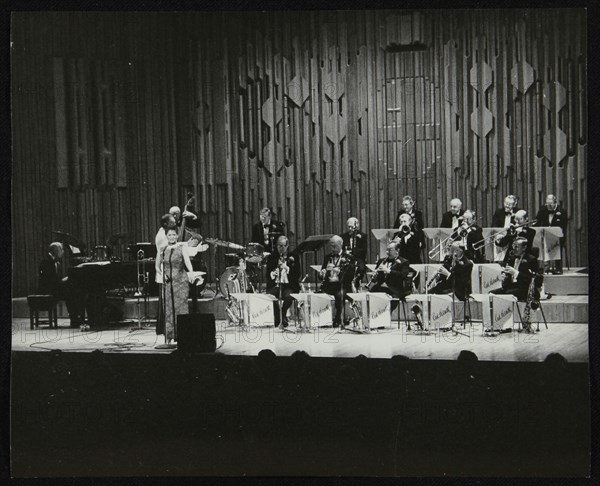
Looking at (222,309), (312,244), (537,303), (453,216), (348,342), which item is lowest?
(348,342)

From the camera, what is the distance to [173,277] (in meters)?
7.91

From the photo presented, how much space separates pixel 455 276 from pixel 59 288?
3.88 m

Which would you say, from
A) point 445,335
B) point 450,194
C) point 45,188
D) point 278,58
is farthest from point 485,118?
point 45,188

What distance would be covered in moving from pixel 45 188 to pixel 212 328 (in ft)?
14.5

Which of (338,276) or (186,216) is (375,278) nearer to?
(338,276)

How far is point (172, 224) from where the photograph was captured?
7840 millimetres

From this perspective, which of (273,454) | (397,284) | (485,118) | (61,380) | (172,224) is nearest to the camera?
(273,454)

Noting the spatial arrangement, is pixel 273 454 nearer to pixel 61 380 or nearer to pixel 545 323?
pixel 61 380

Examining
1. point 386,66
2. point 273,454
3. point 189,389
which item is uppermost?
point 386,66

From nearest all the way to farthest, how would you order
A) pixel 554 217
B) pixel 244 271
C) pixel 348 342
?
pixel 348 342 → pixel 244 271 → pixel 554 217

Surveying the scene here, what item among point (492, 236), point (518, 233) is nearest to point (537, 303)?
point (518, 233)

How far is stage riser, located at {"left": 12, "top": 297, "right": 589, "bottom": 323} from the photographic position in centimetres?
823

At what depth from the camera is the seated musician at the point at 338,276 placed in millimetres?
8539

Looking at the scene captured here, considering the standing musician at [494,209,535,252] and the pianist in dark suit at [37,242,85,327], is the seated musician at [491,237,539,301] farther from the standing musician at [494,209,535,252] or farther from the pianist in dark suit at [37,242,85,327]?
the pianist in dark suit at [37,242,85,327]
